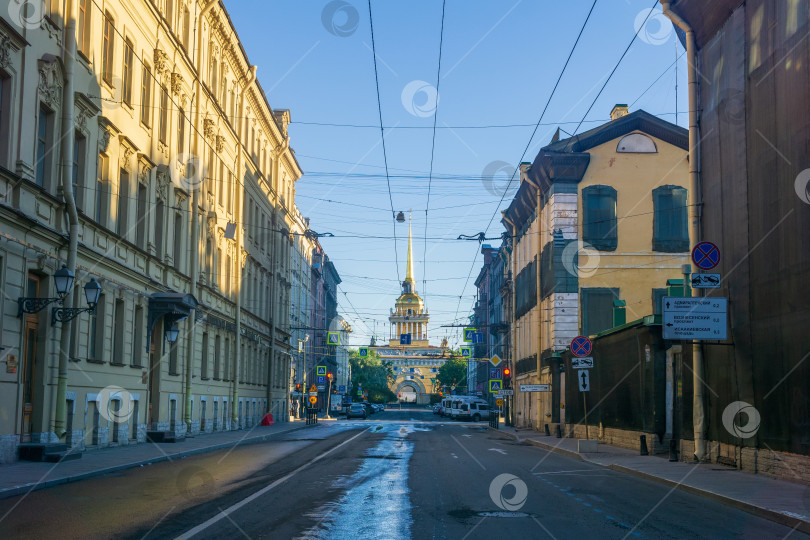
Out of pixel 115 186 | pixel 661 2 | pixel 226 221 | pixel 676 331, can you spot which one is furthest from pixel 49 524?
pixel 226 221

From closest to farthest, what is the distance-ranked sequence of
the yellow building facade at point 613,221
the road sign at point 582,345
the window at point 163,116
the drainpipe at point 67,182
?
the drainpipe at point 67,182, the road sign at point 582,345, the window at point 163,116, the yellow building facade at point 613,221

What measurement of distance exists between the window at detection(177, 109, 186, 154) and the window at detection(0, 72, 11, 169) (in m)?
13.0

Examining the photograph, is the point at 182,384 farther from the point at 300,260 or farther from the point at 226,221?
the point at 300,260

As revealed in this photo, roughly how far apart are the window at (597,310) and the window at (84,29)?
2436cm

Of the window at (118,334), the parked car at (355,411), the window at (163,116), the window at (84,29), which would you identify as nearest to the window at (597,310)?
the window at (163,116)

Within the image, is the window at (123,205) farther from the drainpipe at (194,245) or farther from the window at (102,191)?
the drainpipe at (194,245)

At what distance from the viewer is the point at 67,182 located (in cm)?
2005

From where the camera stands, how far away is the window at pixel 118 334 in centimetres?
2530

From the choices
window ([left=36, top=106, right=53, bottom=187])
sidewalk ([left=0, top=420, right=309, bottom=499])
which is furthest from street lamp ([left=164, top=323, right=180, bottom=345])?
window ([left=36, top=106, right=53, bottom=187])

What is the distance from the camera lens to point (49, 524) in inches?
381

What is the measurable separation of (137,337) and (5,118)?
10804mm

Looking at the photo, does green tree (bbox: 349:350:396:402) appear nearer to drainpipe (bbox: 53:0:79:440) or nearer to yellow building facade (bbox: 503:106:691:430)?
yellow building facade (bbox: 503:106:691:430)

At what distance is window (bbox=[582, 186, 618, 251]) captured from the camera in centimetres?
3866

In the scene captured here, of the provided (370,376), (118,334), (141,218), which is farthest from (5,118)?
(370,376)
